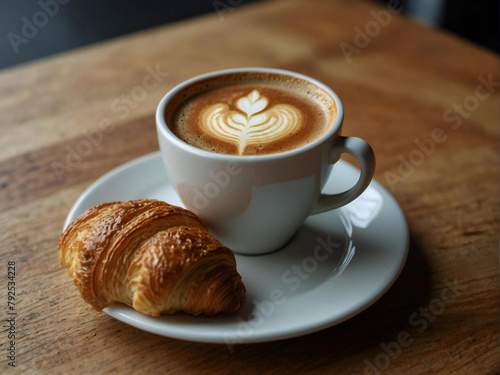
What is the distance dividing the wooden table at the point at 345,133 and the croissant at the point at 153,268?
0.10 metres

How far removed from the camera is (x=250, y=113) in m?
1.20

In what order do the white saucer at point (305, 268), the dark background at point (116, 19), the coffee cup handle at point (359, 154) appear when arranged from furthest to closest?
the dark background at point (116, 19), the coffee cup handle at point (359, 154), the white saucer at point (305, 268)

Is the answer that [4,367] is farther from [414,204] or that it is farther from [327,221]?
[414,204]

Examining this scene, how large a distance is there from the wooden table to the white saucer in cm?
7

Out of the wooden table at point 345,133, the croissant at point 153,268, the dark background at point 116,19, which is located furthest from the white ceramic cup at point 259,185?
the dark background at point 116,19

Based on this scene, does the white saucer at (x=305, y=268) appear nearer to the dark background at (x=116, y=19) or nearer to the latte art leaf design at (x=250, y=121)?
the latte art leaf design at (x=250, y=121)

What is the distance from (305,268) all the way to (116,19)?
342 cm

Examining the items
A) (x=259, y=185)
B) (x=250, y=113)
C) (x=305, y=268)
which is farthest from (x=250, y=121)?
(x=305, y=268)

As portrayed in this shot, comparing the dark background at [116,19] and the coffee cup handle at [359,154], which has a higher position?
the coffee cup handle at [359,154]

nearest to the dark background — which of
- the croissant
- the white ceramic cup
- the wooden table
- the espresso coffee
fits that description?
the wooden table

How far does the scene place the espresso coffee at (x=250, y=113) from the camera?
1.11m

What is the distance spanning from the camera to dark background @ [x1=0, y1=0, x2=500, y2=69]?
11.5ft

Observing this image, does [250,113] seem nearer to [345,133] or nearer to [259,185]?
[259,185]

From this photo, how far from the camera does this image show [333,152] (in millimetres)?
1090
